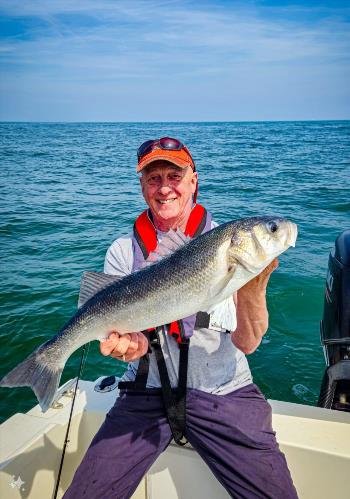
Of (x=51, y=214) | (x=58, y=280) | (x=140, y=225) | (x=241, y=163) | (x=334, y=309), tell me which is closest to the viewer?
(x=140, y=225)

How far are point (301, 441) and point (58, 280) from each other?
797 cm

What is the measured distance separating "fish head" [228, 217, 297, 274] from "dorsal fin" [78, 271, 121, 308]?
3.32ft

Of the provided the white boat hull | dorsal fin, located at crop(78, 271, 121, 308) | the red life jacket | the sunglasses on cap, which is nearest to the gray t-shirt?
the white boat hull

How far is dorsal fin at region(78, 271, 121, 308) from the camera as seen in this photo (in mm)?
2949

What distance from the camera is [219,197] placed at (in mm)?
18156

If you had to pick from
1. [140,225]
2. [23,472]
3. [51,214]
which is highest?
[51,214]

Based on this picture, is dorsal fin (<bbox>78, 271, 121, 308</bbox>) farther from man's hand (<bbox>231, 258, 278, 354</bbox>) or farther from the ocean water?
the ocean water

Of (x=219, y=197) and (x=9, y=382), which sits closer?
(x=9, y=382)

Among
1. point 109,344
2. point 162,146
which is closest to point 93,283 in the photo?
point 109,344

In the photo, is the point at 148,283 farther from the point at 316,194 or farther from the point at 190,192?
the point at 316,194

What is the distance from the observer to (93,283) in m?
3.00

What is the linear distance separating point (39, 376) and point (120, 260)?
48.0 inches

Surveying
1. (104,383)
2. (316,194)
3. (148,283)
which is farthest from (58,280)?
(316,194)

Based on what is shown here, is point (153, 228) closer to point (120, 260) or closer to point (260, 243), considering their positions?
point (120, 260)
